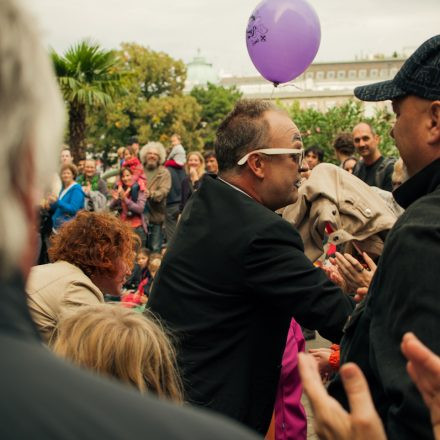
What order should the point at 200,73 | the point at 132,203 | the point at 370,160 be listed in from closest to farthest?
the point at 370,160, the point at 132,203, the point at 200,73

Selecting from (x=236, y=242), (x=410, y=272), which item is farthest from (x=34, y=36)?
(x=236, y=242)

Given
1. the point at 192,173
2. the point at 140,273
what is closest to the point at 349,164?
the point at 192,173

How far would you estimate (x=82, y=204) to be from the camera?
9664mm

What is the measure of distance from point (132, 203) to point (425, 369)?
934cm

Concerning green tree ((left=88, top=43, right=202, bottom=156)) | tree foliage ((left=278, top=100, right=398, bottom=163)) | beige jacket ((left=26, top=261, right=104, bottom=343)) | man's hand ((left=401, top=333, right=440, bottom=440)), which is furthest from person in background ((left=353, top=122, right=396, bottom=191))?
green tree ((left=88, top=43, right=202, bottom=156))

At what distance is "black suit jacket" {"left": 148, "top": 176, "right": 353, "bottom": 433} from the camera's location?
266 centimetres

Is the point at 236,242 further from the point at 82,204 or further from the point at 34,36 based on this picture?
the point at 82,204

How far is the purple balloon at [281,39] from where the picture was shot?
20.2 ft

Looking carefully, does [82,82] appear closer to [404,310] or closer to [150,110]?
[404,310]

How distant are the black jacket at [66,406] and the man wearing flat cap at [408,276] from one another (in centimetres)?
101

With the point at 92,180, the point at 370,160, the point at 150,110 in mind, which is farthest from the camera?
the point at 150,110

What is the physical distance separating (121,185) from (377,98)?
354 inches

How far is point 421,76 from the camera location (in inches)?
79.7

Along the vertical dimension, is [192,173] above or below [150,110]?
below
